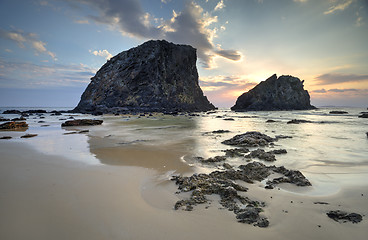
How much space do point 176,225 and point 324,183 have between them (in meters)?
3.49

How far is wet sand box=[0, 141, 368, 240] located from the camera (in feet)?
7.24

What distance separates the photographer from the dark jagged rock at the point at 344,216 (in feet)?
7.95

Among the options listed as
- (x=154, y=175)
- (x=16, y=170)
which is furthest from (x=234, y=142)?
(x=16, y=170)

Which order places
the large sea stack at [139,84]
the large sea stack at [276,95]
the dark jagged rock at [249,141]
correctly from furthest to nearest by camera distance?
the large sea stack at [276,95] → the large sea stack at [139,84] → the dark jagged rock at [249,141]

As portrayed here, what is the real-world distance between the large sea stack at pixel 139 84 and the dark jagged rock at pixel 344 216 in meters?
55.3

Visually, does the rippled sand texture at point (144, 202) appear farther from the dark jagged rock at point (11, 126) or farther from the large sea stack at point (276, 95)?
the large sea stack at point (276, 95)

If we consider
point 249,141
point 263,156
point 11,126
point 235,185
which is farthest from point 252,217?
point 11,126

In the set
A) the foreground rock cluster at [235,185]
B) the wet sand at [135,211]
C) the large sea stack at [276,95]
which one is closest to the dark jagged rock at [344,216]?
the wet sand at [135,211]

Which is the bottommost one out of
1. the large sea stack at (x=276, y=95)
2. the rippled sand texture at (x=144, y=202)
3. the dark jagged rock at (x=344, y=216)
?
the rippled sand texture at (x=144, y=202)

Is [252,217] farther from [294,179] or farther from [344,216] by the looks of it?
[294,179]

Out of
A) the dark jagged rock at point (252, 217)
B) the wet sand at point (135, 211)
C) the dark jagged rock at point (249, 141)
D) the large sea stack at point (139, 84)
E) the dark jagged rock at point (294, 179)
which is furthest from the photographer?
the large sea stack at point (139, 84)

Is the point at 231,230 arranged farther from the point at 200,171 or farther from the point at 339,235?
the point at 200,171

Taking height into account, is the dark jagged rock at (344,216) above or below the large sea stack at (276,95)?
below

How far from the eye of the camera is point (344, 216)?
2490mm
